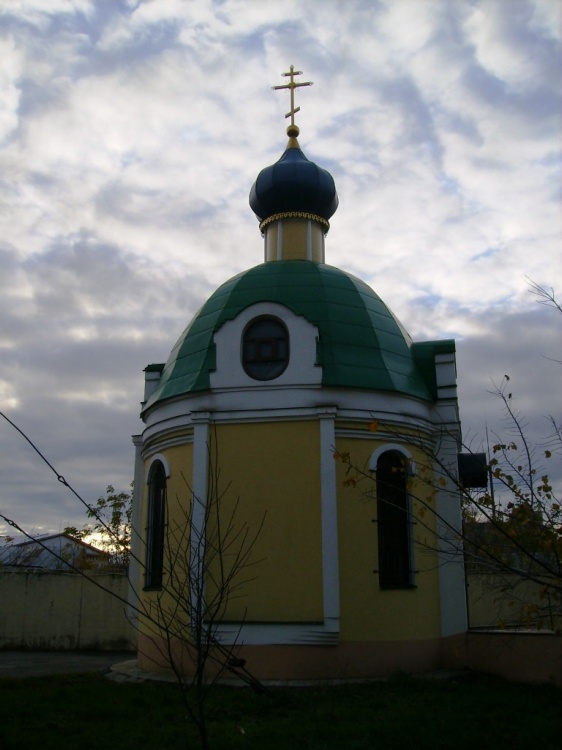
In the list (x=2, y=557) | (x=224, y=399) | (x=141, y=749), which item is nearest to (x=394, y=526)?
(x=224, y=399)

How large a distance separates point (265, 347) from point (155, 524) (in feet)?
11.0

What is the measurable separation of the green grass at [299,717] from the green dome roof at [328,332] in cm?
416

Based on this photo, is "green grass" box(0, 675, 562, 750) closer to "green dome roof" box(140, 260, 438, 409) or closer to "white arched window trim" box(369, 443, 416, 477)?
"white arched window trim" box(369, 443, 416, 477)

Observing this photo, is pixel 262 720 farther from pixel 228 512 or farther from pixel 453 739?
pixel 228 512

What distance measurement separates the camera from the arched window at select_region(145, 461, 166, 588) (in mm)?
11555

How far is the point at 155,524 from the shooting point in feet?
38.8

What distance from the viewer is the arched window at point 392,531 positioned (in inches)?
419

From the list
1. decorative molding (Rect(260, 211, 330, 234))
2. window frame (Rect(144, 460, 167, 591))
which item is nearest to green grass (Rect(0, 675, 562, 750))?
window frame (Rect(144, 460, 167, 591))

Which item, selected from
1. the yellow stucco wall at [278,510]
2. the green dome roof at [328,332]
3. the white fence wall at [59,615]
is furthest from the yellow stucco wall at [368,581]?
the white fence wall at [59,615]

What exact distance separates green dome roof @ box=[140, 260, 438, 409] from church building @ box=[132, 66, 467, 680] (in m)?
0.03

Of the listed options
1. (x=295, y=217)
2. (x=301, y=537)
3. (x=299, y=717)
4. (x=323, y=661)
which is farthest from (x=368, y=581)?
(x=295, y=217)

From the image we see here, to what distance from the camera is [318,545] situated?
10117mm

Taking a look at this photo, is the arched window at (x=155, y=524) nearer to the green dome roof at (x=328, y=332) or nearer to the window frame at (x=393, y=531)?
the green dome roof at (x=328, y=332)

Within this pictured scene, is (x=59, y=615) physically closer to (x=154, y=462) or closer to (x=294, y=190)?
(x=154, y=462)
